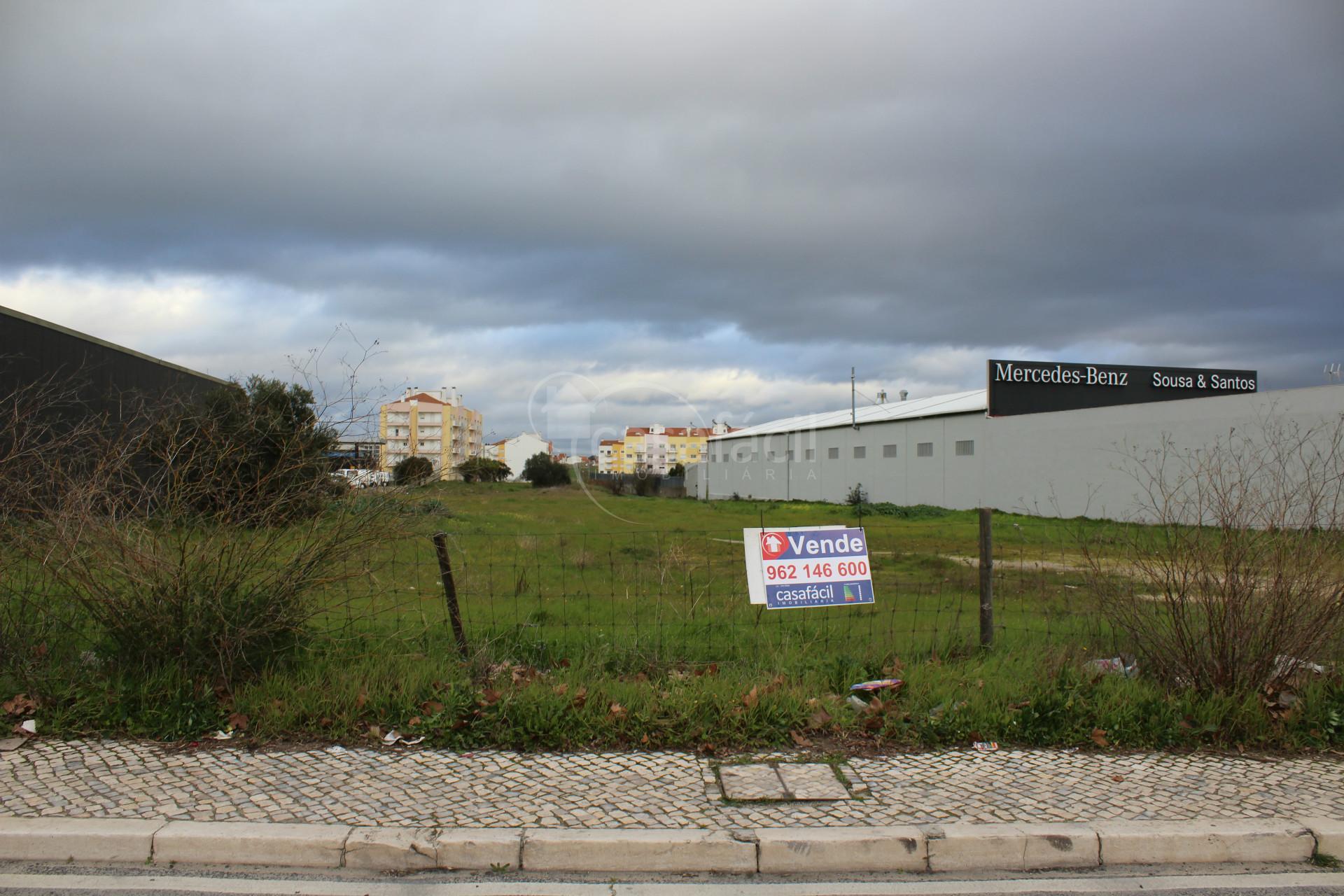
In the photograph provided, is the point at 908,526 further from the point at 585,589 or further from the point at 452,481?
the point at 452,481

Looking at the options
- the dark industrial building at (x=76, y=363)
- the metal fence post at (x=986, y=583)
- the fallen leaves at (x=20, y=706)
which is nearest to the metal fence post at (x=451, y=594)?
the fallen leaves at (x=20, y=706)

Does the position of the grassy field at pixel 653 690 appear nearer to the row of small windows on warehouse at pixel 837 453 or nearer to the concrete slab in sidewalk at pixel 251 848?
the concrete slab in sidewalk at pixel 251 848

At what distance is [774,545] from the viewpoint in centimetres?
683

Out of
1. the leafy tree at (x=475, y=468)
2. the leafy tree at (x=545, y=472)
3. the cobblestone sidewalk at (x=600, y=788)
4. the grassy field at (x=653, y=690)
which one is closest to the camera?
the cobblestone sidewalk at (x=600, y=788)

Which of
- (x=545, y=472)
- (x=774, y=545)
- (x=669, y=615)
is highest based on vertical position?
(x=545, y=472)

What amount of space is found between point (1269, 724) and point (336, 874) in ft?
18.4

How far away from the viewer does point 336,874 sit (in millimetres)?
3855

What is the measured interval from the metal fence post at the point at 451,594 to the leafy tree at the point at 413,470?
0.46 meters

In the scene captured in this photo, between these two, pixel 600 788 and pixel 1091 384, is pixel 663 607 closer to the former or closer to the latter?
pixel 600 788

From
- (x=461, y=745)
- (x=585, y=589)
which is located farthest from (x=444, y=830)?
(x=585, y=589)

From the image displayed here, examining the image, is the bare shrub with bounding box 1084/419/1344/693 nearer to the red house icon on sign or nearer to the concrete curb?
the concrete curb

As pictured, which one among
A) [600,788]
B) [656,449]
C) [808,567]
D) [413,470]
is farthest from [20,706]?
[656,449]

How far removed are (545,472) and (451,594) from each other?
47.5 meters

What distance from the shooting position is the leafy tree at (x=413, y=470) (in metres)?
6.60
